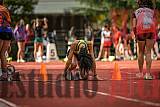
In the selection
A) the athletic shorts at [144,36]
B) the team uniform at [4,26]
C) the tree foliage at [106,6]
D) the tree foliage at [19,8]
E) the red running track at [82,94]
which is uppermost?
the tree foliage at [106,6]

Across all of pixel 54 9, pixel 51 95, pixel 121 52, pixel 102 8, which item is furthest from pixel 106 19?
pixel 51 95

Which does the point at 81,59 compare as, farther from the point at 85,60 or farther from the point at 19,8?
the point at 19,8

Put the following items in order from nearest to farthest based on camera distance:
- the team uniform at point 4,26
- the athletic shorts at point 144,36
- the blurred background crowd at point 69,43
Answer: the team uniform at point 4,26
the athletic shorts at point 144,36
the blurred background crowd at point 69,43

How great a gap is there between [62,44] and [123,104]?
2464 cm

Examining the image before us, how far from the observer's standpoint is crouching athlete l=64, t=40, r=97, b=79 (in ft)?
45.4

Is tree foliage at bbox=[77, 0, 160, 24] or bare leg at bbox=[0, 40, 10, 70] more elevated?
tree foliage at bbox=[77, 0, 160, 24]

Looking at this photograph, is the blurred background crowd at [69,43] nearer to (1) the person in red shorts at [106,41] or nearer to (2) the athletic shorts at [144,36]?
(1) the person in red shorts at [106,41]

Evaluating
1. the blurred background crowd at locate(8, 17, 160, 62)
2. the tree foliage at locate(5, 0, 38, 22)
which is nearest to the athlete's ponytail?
the blurred background crowd at locate(8, 17, 160, 62)

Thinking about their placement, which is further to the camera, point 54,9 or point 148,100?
point 54,9

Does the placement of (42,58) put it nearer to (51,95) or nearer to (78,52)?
(78,52)

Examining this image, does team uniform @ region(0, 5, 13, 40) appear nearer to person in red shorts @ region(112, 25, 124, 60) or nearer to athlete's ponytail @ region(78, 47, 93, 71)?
athlete's ponytail @ region(78, 47, 93, 71)

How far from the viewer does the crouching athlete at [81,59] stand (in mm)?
13844

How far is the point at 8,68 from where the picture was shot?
1412 cm

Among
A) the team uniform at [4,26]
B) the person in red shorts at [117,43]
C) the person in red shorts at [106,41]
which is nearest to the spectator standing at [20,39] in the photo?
the person in red shorts at [106,41]
